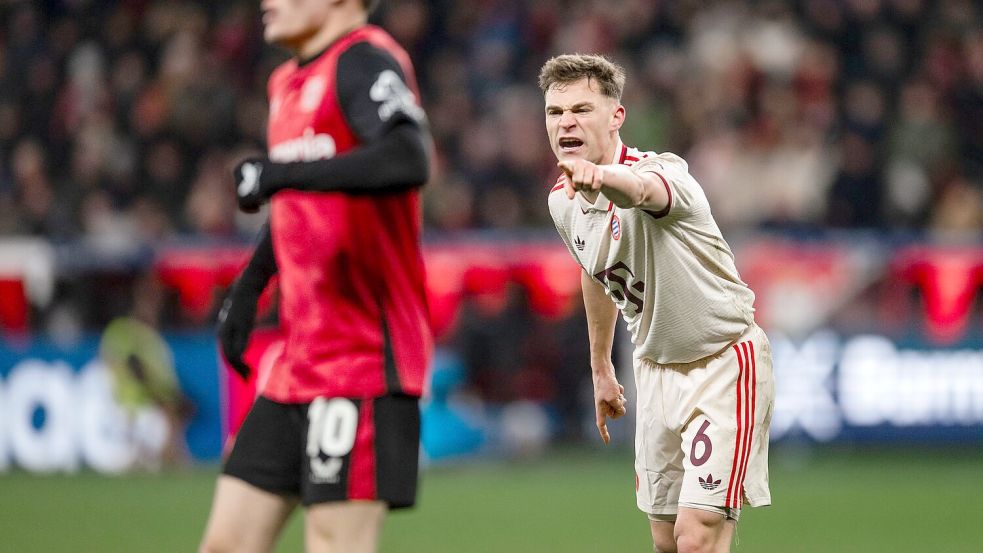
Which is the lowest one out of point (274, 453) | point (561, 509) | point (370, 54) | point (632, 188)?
point (561, 509)

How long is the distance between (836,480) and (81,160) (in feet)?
27.5

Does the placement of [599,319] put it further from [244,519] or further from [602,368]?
[244,519]

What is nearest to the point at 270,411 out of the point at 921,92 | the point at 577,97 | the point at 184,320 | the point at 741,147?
the point at 577,97

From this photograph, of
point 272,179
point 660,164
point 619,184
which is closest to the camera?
point 272,179

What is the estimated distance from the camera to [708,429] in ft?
17.2

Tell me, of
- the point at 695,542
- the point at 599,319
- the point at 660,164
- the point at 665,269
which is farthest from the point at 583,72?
the point at 695,542

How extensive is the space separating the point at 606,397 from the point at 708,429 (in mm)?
557

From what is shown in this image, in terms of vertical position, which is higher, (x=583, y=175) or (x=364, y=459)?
(x=583, y=175)

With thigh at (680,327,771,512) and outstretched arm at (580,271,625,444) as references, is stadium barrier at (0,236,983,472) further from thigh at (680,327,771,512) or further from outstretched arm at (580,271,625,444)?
thigh at (680,327,771,512)

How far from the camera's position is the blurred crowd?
46.1 ft

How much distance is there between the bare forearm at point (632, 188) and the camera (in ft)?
14.6

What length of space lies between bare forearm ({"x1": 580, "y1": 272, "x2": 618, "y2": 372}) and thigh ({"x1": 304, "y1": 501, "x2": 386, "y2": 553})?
1.88m

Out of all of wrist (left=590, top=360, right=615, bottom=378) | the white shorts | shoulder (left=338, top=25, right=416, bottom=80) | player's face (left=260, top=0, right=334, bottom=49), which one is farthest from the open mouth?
player's face (left=260, top=0, right=334, bottom=49)

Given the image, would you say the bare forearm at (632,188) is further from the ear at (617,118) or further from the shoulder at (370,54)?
the shoulder at (370,54)
